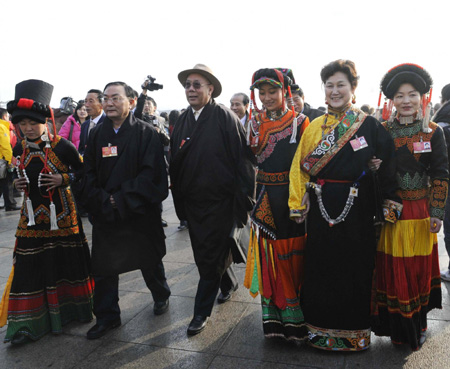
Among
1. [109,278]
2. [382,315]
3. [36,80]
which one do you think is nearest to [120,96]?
[36,80]

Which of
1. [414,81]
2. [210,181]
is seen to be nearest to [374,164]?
[414,81]

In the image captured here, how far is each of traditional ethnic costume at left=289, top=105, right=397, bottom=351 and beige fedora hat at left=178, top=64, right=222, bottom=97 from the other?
92 centimetres

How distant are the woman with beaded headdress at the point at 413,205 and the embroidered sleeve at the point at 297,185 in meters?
0.64

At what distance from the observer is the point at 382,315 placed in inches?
103

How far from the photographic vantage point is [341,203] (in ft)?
8.00

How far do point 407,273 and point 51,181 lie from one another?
268 centimetres

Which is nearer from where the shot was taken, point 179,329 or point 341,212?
point 341,212

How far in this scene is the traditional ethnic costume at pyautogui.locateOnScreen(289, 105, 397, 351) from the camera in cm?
241

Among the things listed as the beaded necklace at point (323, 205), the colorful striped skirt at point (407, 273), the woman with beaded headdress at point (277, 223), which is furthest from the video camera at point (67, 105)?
the colorful striped skirt at point (407, 273)

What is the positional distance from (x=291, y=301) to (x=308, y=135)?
1.17m

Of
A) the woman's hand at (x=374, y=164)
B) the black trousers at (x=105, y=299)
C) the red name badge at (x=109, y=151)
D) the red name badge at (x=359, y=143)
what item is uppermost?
the red name badge at (x=109, y=151)

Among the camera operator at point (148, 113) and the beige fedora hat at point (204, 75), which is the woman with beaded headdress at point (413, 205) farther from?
the camera operator at point (148, 113)

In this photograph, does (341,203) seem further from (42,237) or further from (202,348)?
(42,237)

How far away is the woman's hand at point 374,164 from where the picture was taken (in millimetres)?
2402
